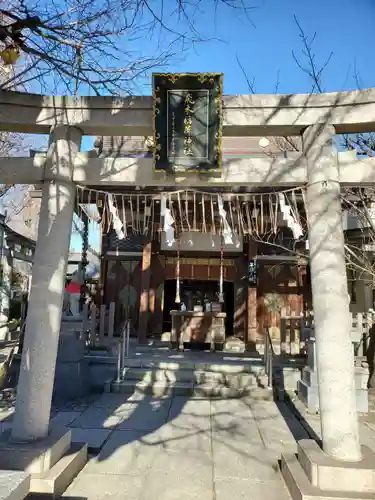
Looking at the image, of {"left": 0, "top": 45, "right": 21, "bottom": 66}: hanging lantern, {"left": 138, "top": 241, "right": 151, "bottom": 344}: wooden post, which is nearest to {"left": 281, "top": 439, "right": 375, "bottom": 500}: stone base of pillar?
{"left": 0, "top": 45, "right": 21, "bottom": 66}: hanging lantern

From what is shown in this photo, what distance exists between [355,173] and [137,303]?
10621 mm

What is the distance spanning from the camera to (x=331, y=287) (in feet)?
14.3

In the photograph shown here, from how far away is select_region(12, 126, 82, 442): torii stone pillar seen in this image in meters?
4.24

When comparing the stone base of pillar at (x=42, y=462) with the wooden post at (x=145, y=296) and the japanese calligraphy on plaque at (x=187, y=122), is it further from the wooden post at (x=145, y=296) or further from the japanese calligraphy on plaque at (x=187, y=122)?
the wooden post at (x=145, y=296)

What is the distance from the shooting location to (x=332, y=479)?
3.74 metres

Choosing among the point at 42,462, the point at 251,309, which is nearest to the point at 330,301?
the point at 42,462

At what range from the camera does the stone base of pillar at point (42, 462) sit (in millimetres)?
3781

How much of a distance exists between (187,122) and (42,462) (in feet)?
14.7

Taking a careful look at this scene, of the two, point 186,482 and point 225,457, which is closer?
point 186,482

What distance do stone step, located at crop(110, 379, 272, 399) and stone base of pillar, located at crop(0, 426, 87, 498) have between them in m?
3.96

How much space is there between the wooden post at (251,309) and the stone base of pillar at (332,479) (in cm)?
786

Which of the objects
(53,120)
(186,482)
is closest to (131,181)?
(53,120)

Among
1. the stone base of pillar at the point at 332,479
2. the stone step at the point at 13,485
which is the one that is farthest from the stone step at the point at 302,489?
the stone step at the point at 13,485

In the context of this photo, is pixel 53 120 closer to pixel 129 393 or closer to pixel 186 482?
pixel 186 482
